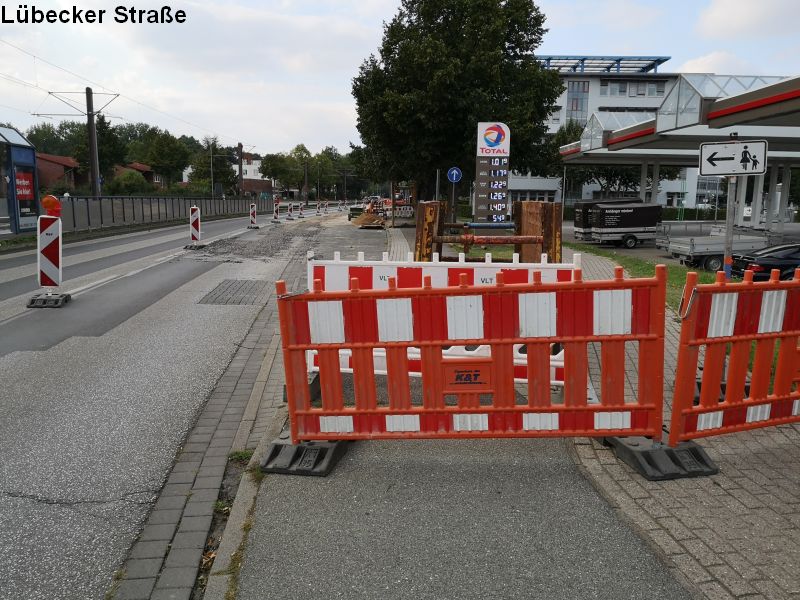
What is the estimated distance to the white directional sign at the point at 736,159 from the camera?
6.28m

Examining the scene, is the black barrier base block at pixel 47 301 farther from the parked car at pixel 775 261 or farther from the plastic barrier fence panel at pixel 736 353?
the parked car at pixel 775 261

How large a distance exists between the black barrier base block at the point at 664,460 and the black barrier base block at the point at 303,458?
1.92m

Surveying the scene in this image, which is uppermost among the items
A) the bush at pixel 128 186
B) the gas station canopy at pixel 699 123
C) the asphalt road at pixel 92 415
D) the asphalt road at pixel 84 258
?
the gas station canopy at pixel 699 123

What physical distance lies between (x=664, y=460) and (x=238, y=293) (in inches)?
369

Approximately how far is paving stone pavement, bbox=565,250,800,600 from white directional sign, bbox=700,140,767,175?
248 centimetres

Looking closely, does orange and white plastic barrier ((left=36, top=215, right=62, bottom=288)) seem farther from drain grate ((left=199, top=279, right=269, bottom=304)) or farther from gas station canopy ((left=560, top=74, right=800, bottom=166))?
gas station canopy ((left=560, top=74, right=800, bottom=166))

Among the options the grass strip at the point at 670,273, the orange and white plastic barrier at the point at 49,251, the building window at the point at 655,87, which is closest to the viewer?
the orange and white plastic barrier at the point at 49,251

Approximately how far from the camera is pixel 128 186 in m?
61.6

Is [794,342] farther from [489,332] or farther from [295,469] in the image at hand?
[295,469]

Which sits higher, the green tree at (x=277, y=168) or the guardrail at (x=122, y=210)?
the green tree at (x=277, y=168)

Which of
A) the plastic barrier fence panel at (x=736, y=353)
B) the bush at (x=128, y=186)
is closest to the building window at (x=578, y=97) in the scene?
the bush at (x=128, y=186)

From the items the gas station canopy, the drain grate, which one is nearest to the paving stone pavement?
the drain grate

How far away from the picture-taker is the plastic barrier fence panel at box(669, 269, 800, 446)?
4.30 m

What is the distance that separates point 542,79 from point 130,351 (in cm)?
3049
